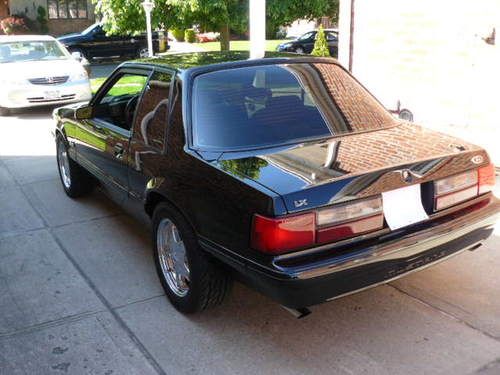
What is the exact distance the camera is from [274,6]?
585 inches

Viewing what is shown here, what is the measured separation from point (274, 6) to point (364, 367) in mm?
13264

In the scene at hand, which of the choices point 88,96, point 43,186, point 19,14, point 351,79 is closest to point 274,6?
point 88,96

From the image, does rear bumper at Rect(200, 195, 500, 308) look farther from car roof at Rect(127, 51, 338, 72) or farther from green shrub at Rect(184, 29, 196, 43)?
green shrub at Rect(184, 29, 196, 43)

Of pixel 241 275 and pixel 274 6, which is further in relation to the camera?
pixel 274 6

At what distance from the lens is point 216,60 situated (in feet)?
12.7

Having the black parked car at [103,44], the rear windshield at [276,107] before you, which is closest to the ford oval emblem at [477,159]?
the rear windshield at [276,107]

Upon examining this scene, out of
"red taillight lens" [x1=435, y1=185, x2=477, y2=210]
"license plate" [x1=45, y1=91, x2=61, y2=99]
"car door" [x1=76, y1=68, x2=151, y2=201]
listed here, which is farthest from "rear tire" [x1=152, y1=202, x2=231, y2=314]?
"license plate" [x1=45, y1=91, x2=61, y2=99]

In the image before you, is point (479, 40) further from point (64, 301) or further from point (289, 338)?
point (64, 301)

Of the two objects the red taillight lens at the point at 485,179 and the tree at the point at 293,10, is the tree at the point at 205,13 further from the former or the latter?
the red taillight lens at the point at 485,179

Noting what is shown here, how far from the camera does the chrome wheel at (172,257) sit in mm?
3465

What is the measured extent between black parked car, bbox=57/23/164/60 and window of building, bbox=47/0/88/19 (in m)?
11.9

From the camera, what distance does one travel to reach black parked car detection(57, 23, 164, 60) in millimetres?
22672

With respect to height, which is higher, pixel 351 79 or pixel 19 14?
pixel 19 14

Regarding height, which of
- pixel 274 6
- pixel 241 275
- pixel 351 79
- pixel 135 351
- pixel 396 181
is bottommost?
pixel 135 351
